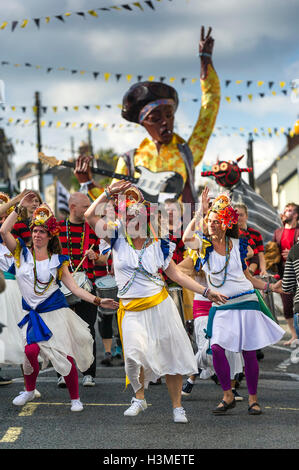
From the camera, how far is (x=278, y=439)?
5934 mm

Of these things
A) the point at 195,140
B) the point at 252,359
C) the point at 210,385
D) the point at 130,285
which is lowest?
the point at 210,385

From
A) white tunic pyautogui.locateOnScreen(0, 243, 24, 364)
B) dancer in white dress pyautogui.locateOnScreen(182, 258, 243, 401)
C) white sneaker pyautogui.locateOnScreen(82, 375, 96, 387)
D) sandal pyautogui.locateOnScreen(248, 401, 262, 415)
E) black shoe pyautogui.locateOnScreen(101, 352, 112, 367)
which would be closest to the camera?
sandal pyautogui.locateOnScreen(248, 401, 262, 415)

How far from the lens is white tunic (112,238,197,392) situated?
258 inches

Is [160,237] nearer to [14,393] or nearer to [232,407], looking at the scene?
[232,407]

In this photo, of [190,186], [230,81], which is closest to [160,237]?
[190,186]

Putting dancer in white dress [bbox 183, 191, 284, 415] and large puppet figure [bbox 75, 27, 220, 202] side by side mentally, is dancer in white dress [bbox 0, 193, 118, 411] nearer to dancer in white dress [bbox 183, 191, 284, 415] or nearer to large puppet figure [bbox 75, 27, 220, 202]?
dancer in white dress [bbox 183, 191, 284, 415]

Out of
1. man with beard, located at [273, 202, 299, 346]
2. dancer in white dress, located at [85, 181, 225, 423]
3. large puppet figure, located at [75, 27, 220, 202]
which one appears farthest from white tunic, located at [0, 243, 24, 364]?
large puppet figure, located at [75, 27, 220, 202]

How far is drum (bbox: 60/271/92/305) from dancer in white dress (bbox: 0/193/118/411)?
4.25 ft

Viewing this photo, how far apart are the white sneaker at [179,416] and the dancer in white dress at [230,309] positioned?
455 mm

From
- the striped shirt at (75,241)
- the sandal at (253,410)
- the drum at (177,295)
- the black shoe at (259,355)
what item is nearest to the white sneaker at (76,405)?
the sandal at (253,410)

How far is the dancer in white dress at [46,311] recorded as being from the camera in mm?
7082

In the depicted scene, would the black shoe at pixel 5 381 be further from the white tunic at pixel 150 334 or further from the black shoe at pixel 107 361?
the white tunic at pixel 150 334

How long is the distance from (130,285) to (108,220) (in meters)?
0.69

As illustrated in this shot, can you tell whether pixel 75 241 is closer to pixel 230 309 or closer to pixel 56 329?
pixel 56 329
